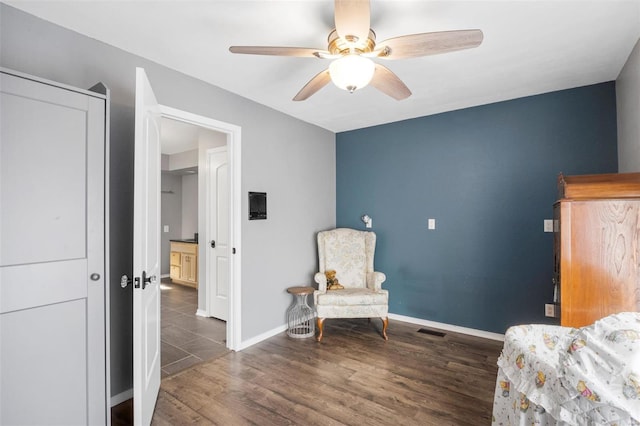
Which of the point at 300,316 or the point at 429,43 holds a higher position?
the point at 429,43

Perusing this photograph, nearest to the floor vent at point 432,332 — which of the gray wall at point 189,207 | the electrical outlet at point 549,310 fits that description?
the electrical outlet at point 549,310

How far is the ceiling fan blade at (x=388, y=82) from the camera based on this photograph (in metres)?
1.98

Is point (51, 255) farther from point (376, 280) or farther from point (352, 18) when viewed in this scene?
point (376, 280)

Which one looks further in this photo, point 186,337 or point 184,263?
point 184,263

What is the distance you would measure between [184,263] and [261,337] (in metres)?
3.32

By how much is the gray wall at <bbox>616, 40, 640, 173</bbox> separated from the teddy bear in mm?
2874

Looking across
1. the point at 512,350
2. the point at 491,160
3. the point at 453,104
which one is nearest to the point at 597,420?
the point at 512,350

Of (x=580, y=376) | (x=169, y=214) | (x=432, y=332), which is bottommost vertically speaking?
(x=432, y=332)

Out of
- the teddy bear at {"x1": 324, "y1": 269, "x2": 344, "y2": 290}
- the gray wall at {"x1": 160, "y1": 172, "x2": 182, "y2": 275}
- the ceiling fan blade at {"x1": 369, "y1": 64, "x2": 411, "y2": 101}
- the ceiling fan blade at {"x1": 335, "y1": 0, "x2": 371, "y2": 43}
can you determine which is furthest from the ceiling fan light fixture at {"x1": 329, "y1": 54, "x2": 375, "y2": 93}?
the gray wall at {"x1": 160, "y1": 172, "x2": 182, "y2": 275}

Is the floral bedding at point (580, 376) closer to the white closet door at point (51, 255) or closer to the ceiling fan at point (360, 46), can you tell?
the ceiling fan at point (360, 46)

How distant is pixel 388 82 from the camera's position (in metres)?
2.09

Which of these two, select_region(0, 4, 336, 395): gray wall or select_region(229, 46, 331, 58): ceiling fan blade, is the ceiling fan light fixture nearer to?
select_region(229, 46, 331, 58): ceiling fan blade

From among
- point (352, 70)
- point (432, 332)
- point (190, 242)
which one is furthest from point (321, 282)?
point (190, 242)

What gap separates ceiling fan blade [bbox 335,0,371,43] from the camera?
4.62 ft
